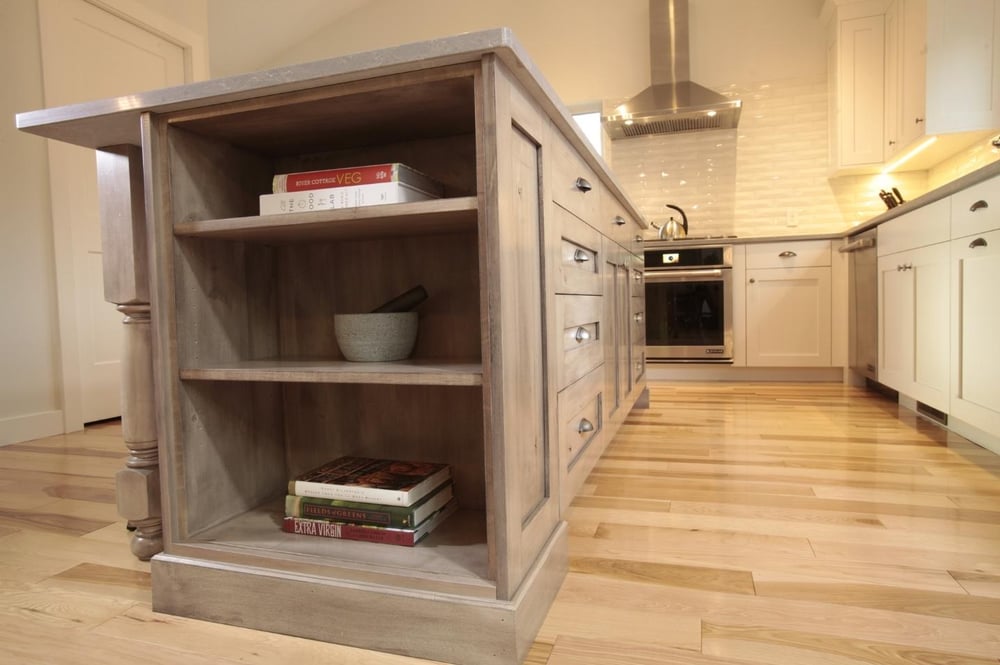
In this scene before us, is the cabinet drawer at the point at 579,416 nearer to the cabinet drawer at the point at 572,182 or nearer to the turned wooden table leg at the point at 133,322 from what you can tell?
the cabinet drawer at the point at 572,182

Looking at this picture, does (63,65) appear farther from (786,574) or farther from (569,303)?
(786,574)

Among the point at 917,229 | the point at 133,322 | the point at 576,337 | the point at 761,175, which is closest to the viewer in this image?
the point at 133,322

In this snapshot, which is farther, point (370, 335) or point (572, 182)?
point (572, 182)

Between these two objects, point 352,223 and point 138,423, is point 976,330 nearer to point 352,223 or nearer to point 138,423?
point 352,223

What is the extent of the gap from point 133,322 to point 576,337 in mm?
984

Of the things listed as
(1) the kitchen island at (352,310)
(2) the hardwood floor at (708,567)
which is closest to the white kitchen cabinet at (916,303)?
(2) the hardwood floor at (708,567)

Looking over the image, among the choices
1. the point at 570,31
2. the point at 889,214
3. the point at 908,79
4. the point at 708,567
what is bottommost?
the point at 708,567

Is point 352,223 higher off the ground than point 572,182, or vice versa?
point 572,182

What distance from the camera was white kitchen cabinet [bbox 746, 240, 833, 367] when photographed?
3.87m

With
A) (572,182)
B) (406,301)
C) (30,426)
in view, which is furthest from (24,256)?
(572,182)

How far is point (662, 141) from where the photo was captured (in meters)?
4.57

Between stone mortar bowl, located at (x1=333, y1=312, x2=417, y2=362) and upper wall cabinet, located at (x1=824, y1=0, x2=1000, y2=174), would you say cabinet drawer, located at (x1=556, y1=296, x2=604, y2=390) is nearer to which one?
stone mortar bowl, located at (x1=333, y1=312, x2=417, y2=362)

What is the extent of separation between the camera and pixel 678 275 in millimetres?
3975

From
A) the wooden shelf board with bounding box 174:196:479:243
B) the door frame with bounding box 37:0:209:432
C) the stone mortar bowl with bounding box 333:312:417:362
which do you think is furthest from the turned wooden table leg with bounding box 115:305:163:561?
the door frame with bounding box 37:0:209:432
